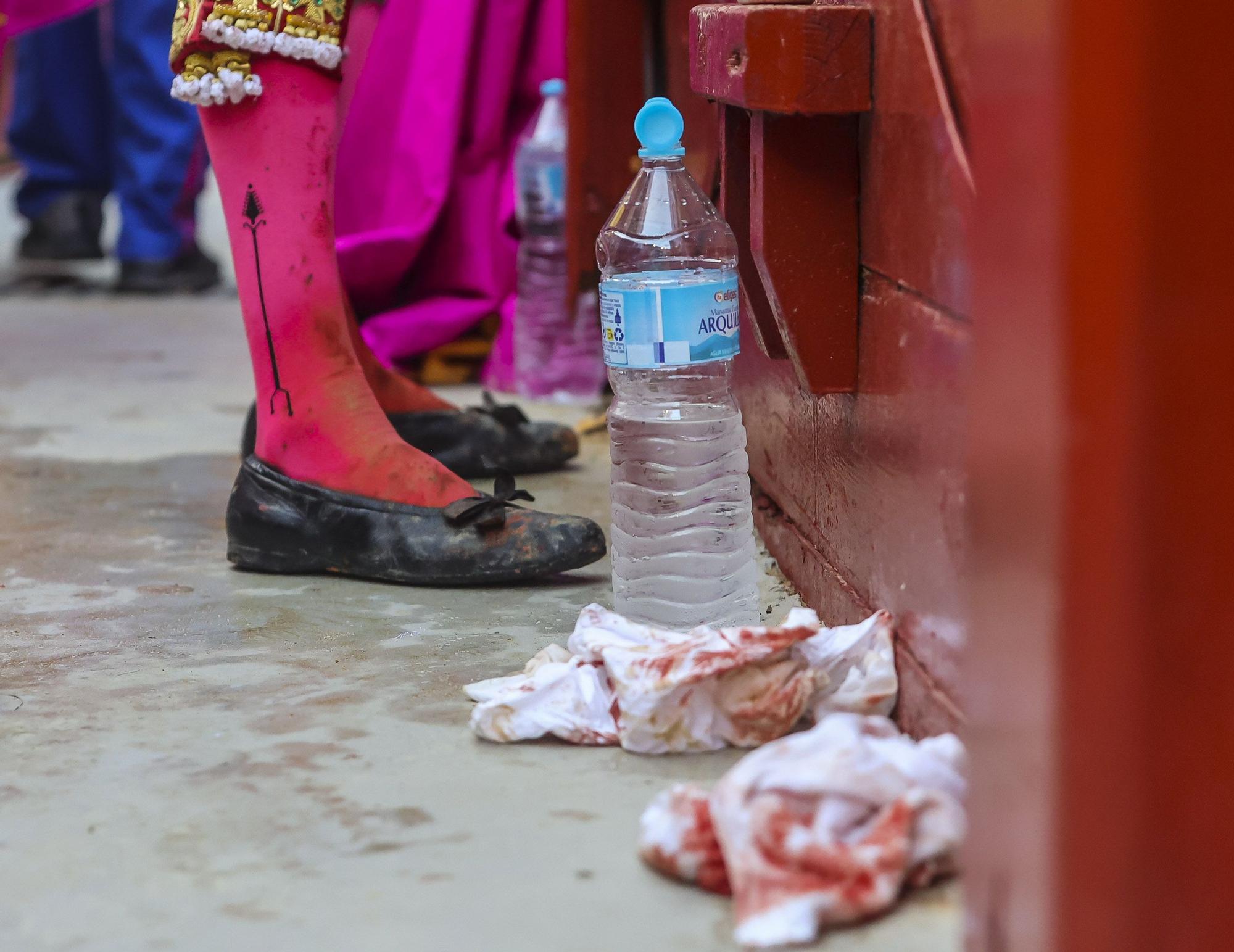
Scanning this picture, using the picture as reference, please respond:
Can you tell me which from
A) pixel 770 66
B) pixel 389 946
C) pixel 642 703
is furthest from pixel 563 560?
pixel 389 946

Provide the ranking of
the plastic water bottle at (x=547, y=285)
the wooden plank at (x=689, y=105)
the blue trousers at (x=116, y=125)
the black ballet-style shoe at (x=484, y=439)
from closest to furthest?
the wooden plank at (x=689, y=105) < the black ballet-style shoe at (x=484, y=439) < the plastic water bottle at (x=547, y=285) < the blue trousers at (x=116, y=125)

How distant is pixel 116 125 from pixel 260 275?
327cm

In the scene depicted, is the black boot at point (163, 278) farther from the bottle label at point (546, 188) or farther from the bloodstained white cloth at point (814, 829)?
the bloodstained white cloth at point (814, 829)

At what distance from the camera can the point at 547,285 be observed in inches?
123

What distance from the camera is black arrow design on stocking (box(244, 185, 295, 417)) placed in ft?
5.73

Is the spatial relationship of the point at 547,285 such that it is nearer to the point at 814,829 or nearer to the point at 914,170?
the point at 914,170

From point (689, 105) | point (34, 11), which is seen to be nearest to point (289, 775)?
point (689, 105)

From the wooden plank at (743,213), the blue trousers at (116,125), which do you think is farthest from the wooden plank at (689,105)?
the blue trousers at (116,125)

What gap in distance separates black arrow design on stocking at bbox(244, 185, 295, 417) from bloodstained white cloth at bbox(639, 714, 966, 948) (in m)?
0.92

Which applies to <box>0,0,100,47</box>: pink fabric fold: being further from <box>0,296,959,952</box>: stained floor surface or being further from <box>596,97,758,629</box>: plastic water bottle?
<box>596,97,758,629</box>: plastic water bottle

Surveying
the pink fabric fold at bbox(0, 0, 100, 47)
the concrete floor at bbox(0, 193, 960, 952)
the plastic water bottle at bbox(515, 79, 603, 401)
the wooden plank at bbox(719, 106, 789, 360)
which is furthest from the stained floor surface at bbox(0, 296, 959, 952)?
the pink fabric fold at bbox(0, 0, 100, 47)

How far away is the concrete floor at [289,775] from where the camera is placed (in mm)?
994

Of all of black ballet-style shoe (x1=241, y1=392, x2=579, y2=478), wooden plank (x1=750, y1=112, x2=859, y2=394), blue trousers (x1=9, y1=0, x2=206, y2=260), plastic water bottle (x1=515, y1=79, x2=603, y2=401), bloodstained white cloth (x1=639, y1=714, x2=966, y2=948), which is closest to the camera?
bloodstained white cloth (x1=639, y1=714, x2=966, y2=948)

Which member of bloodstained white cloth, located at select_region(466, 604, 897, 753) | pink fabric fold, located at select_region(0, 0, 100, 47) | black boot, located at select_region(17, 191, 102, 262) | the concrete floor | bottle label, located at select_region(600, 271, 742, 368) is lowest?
the concrete floor
